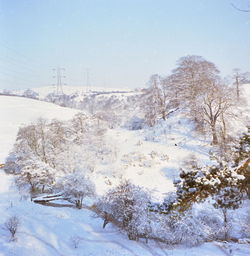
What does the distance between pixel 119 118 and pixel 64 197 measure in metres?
43.0

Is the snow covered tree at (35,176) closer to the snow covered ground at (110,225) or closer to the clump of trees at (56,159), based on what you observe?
the clump of trees at (56,159)

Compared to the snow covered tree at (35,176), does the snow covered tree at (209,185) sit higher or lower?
higher

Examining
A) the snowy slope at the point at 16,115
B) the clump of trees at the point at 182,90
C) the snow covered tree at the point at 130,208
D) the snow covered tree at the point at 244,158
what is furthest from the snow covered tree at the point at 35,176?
the clump of trees at the point at 182,90

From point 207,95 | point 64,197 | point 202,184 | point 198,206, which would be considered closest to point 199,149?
point 207,95

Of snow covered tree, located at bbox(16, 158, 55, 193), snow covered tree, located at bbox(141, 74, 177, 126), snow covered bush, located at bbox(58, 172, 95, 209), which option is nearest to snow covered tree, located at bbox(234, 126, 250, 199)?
snow covered bush, located at bbox(58, 172, 95, 209)

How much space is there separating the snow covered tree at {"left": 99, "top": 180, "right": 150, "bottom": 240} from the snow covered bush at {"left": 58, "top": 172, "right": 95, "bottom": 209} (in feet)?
12.4

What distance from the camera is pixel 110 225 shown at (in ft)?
38.6

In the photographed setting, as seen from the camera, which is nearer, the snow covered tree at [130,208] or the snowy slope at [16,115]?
the snow covered tree at [130,208]

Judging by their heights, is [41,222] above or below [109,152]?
below

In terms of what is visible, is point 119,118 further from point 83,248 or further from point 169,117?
point 83,248

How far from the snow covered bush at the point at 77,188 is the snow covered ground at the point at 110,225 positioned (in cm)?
102

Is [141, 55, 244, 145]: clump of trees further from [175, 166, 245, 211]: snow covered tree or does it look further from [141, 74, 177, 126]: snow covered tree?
[175, 166, 245, 211]: snow covered tree

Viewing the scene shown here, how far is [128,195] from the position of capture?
35.6 ft

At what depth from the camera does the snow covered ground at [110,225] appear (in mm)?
9084
